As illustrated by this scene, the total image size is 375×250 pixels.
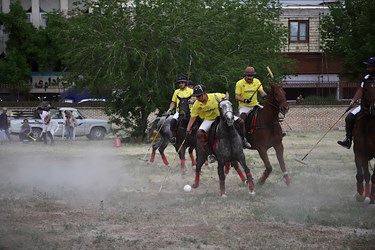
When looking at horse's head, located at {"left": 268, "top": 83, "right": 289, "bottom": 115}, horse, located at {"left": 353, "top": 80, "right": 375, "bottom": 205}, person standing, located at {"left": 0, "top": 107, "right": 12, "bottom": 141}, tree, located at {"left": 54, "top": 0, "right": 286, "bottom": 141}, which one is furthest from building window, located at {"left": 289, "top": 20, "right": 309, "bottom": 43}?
horse, located at {"left": 353, "top": 80, "right": 375, "bottom": 205}

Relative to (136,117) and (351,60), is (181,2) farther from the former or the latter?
(351,60)

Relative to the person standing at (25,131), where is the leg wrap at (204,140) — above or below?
above

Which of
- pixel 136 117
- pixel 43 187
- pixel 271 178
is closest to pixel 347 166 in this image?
pixel 271 178

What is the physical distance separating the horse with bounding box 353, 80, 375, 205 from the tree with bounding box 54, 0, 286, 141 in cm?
2034

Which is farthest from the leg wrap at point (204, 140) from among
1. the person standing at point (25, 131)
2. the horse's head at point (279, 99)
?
the person standing at point (25, 131)

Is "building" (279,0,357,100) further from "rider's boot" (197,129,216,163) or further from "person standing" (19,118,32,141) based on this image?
"rider's boot" (197,129,216,163)

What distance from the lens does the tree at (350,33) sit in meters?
54.6

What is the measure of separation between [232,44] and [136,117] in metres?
7.88

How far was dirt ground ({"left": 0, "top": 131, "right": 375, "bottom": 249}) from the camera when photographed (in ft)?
33.4

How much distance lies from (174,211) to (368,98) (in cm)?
402

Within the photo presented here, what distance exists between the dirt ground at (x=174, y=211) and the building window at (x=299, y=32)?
4587cm

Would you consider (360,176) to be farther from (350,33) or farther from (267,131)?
(350,33)

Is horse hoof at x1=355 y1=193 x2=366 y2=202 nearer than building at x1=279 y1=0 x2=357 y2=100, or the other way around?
horse hoof at x1=355 y1=193 x2=366 y2=202

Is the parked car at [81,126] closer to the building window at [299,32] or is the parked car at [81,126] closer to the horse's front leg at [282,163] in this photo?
the horse's front leg at [282,163]
